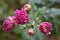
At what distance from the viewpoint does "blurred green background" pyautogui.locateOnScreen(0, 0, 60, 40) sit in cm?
151

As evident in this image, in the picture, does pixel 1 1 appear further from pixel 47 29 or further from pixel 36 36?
pixel 47 29

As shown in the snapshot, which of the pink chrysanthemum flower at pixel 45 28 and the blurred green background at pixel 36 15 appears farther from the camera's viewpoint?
the blurred green background at pixel 36 15

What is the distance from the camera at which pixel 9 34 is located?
8.23 feet

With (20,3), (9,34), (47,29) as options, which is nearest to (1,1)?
(20,3)

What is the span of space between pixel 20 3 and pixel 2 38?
52 centimetres

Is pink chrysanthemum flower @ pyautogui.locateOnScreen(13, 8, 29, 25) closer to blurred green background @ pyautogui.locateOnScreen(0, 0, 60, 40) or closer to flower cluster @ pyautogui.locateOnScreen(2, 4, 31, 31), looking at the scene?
flower cluster @ pyautogui.locateOnScreen(2, 4, 31, 31)

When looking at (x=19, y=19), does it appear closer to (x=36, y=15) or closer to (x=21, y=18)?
(x=21, y=18)

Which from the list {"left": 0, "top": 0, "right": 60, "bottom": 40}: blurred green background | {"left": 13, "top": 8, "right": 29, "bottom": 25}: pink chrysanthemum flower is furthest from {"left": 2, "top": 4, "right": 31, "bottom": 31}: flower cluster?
{"left": 0, "top": 0, "right": 60, "bottom": 40}: blurred green background

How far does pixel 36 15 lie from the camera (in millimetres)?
1547

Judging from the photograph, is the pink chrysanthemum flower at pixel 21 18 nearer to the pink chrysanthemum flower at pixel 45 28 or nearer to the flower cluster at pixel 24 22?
the flower cluster at pixel 24 22

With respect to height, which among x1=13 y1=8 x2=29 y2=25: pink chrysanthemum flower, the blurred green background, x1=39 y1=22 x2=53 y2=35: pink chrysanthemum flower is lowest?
x1=39 y1=22 x2=53 y2=35: pink chrysanthemum flower

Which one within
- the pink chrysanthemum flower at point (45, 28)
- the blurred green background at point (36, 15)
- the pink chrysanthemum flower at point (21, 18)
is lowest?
the pink chrysanthemum flower at point (45, 28)

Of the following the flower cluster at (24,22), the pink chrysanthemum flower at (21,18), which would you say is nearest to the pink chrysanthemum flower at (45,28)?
the flower cluster at (24,22)

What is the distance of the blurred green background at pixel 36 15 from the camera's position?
151 cm
